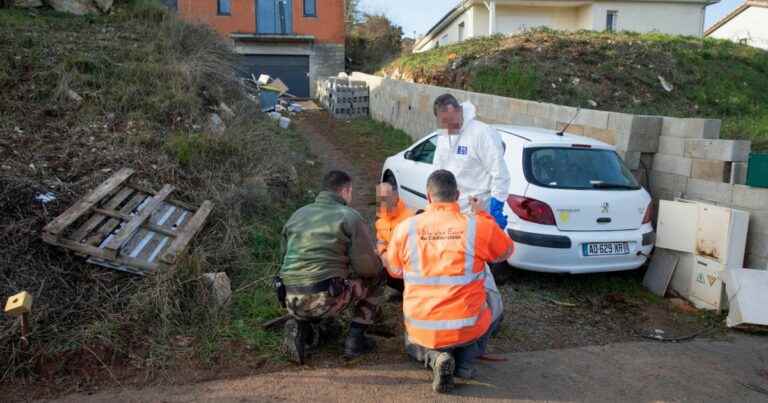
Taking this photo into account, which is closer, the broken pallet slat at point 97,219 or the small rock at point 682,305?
the broken pallet slat at point 97,219

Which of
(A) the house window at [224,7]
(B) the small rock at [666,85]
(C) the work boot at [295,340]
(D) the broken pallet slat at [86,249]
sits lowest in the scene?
(C) the work boot at [295,340]

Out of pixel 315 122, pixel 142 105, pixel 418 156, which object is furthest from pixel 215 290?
pixel 315 122

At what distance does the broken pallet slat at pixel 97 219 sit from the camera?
14.8 ft

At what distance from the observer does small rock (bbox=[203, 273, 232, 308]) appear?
167 inches

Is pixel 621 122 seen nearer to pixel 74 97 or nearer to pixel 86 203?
pixel 86 203

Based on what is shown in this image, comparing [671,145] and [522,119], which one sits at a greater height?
[522,119]

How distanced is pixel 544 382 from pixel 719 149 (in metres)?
3.36

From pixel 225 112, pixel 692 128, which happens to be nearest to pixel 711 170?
pixel 692 128

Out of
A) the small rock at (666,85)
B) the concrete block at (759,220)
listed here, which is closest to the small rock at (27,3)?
the concrete block at (759,220)

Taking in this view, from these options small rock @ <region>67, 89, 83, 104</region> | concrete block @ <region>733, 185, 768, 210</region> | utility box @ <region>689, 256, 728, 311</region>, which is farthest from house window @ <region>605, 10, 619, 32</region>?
small rock @ <region>67, 89, 83, 104</region>

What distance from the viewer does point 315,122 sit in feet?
51.3

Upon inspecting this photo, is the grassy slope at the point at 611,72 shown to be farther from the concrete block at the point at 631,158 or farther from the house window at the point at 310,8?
the house window at the point at 310,8

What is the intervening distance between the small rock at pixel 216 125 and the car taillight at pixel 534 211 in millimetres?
4535

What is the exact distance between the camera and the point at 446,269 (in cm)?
320
